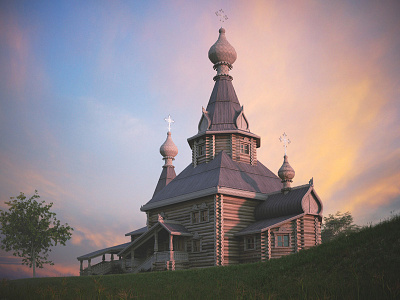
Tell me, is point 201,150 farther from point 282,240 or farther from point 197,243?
point 282,240

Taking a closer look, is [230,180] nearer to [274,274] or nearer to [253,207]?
[253,207]

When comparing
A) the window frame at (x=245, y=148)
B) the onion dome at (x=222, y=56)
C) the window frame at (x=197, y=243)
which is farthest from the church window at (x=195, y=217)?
the onion dome at (x=222, y=56)

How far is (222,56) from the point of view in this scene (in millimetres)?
39938

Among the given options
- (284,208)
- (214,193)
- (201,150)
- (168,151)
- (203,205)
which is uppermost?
(168,151)

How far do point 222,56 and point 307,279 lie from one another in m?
27.9

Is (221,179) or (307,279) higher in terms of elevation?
(221,179)

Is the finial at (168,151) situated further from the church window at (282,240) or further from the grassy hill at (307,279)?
the grassy hill at (307,279)

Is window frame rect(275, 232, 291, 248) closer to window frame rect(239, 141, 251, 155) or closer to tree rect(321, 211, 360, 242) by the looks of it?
window frame rect(239, 141, 251, 155)

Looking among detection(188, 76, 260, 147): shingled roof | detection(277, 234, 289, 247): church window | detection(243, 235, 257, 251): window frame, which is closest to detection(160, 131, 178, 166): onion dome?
detection(188, 76, 260, 147): shingled roof

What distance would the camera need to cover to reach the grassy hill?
12.6 metres

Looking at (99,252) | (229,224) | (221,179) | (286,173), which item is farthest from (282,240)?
(99,252)

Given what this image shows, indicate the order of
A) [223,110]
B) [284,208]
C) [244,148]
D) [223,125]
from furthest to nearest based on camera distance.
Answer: [223,110] < [244,148] < [223,125] < [284,208]

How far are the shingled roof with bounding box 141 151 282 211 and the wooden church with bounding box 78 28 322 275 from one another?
10 centimetres

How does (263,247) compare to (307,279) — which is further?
(263,247)
